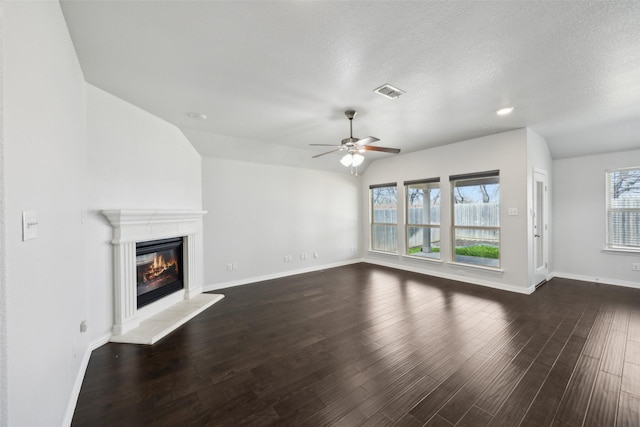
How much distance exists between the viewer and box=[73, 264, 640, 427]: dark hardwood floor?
1.74 metres

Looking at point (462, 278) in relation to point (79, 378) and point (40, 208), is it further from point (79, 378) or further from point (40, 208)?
point (40, 208)

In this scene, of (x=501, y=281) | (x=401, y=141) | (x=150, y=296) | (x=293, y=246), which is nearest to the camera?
(x=150, y=296)

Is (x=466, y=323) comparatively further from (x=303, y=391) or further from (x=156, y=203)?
(x=156, y=203)

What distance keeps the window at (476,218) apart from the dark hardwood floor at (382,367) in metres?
1.18

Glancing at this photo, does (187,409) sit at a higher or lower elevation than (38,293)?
lower

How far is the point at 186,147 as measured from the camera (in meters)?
4.03

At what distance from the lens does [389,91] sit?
109 inches

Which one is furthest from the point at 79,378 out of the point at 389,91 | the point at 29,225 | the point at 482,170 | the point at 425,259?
the point at 482,170

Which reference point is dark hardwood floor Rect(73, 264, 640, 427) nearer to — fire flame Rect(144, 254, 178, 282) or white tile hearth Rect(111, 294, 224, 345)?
white tile hearth Rect(111, 294, 224, 345)

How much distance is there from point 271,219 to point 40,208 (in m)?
4.05

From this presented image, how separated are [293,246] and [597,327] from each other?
4.83 m

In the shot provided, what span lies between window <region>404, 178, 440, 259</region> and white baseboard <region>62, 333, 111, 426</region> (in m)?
5.68

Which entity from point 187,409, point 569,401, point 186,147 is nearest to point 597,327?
point 569,401

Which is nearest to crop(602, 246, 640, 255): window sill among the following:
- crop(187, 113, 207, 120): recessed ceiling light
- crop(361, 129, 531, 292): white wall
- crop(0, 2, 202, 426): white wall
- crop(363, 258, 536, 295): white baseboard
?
crop(363, 258, 536, 295): white baseboard
